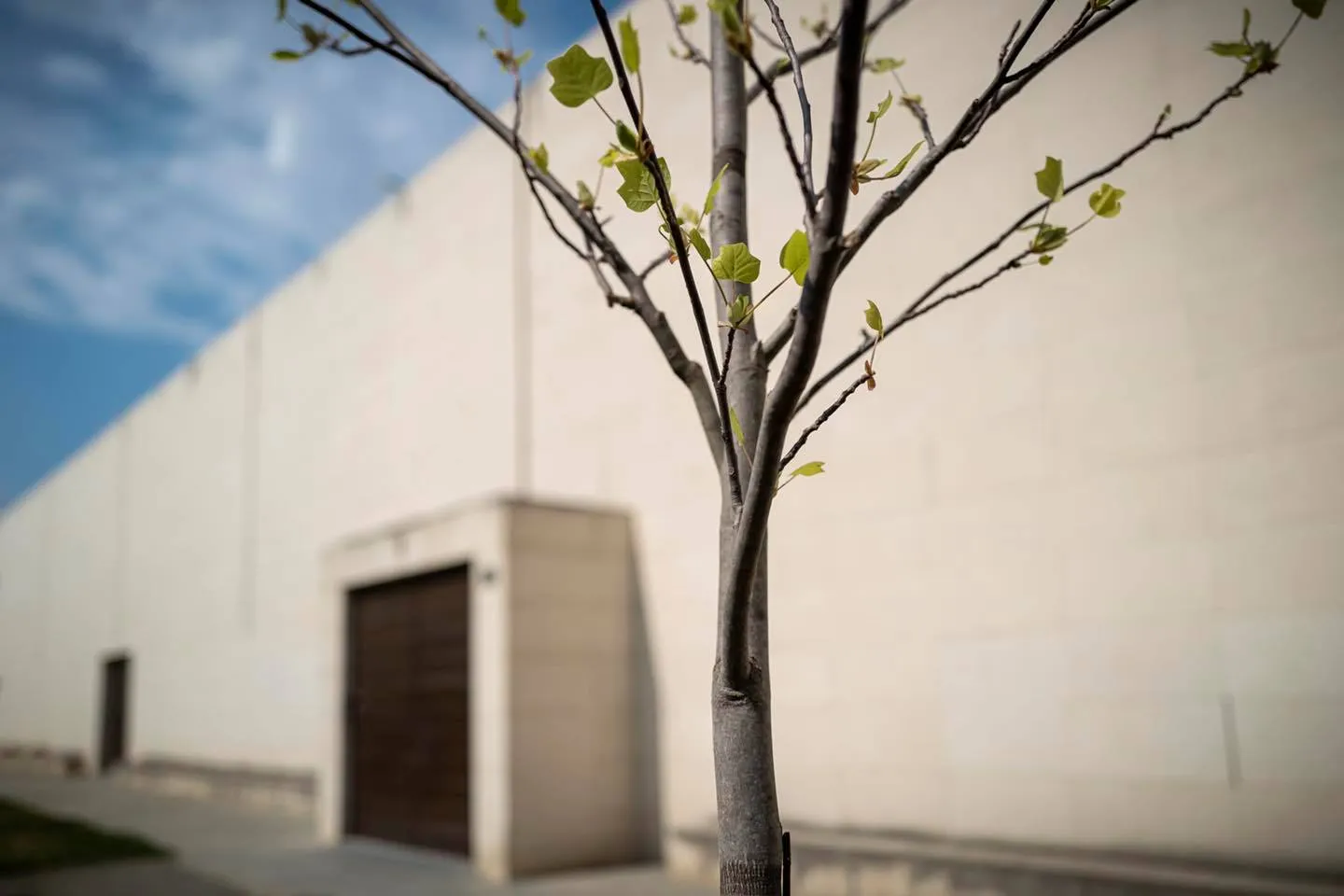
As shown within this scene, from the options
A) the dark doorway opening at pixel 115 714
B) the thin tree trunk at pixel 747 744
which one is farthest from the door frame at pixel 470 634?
the dark doorway opening at pixel 115 714

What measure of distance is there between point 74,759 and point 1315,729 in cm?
2241

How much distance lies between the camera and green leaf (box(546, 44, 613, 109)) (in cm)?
147

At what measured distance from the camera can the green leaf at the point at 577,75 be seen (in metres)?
1.47

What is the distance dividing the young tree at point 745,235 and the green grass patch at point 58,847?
8.64 meters

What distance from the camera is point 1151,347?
571 centimetres

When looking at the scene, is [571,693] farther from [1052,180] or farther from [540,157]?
[1052,180]

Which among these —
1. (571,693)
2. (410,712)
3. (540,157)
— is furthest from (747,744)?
(410,712)

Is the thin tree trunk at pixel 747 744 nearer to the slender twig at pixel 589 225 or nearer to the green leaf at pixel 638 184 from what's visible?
the slender twig at pixel 589 225

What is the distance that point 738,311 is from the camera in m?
1.84

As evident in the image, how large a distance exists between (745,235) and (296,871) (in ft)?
25.4

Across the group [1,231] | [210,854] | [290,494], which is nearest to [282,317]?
[290,494]

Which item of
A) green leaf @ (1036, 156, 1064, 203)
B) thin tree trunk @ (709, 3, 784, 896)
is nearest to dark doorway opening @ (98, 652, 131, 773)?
thin tree trunk @ (709, 3, 784, 896)

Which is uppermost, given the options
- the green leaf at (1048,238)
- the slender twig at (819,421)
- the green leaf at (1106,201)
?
the green leaf at (1106,201)

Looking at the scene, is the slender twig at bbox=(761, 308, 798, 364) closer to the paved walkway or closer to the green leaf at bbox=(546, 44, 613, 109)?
the green leaf at bbox=(546, 44, 613, 109)
